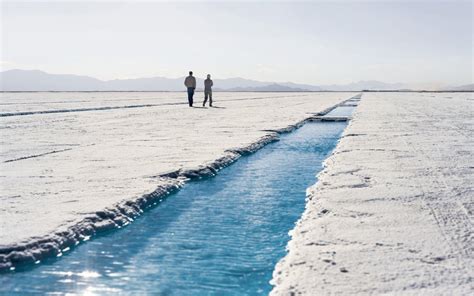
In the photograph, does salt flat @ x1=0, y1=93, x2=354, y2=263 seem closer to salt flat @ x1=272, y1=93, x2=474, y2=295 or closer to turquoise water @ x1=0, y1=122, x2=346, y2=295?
turquoise water @ x1=0, y1=122, x2=346, y2=295

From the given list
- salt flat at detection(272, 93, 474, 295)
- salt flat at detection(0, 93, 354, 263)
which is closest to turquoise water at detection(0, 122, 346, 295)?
salt flat at detection(272, 93, 474, 295)

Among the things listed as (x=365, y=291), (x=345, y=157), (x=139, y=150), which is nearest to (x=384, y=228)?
(x=365, y=291)

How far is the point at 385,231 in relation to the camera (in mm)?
4078

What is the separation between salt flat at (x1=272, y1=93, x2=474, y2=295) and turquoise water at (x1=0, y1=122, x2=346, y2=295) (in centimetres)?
25

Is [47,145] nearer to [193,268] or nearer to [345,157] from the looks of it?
[345,157]

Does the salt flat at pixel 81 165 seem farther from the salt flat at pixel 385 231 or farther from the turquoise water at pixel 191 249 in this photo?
the salt flat at pixel 385 231

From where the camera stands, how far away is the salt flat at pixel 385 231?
3.05 meters

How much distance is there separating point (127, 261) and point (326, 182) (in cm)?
312

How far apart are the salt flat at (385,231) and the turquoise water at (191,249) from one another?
0.25m

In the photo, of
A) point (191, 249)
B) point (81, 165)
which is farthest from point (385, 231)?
point (81, 165)

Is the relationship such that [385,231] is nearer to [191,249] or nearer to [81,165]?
[191,249]

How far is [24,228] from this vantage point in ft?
13.6

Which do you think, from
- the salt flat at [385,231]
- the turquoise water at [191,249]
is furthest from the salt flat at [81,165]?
the salt flat at [385,231]

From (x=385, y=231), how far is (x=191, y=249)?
157 cm
